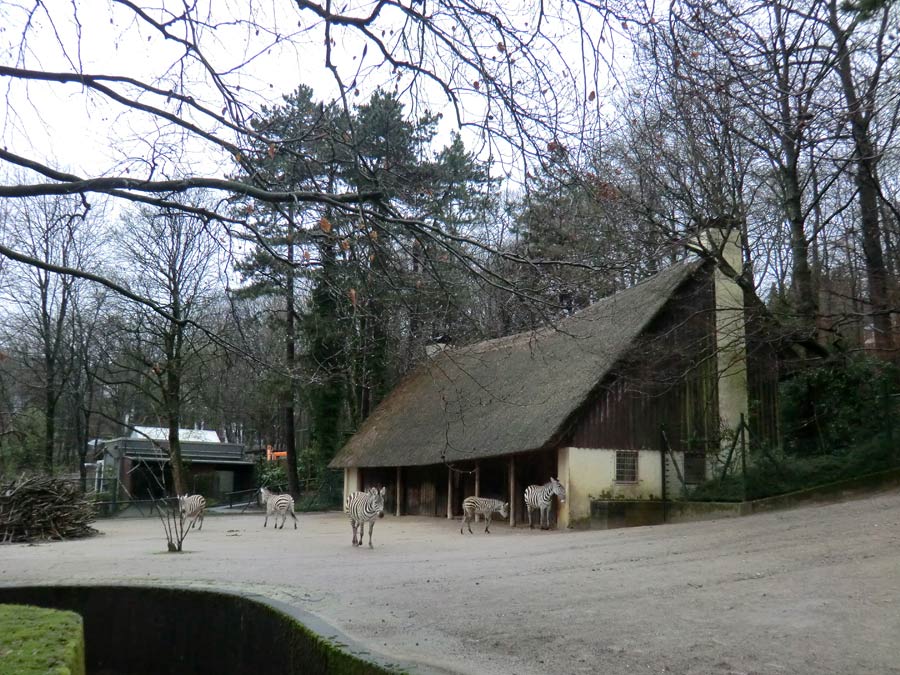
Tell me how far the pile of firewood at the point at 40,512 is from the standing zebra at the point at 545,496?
45.2 ft

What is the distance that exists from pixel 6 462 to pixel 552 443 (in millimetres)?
23719

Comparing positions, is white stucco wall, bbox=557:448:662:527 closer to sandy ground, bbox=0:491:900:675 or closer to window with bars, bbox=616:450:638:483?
window with bars, bbox=616:450:638:483

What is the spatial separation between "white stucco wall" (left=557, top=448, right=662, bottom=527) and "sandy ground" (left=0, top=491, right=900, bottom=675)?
235 centimetres

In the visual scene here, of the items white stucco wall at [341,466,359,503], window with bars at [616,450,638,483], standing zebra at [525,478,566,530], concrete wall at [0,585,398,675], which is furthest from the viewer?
white stucco wall at [341,466,359,503]

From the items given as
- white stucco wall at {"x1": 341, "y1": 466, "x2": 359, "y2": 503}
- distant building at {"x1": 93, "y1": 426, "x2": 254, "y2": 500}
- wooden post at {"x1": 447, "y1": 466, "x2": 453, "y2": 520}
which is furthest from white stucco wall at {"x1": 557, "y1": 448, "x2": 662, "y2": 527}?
distant building at {"x1": 93, "y1": 426, "x2": 254, "y2": 500}

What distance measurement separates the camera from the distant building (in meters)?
45.3

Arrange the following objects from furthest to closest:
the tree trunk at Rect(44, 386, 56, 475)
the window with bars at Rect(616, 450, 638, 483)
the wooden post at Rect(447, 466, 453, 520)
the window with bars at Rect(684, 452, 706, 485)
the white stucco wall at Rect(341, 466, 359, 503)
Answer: the tree trunk at Rect(44, 386, 56, 475), the white stucco wall at Rect(341, 466, 359, 503), the wooden post at Rect(447, 466, 453, 520), the window with bars at Rect(684, 452, 706, 485), the window with bars at Rect(616, 450, 638, 483)

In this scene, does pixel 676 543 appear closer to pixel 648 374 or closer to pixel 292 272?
pixel 648 374

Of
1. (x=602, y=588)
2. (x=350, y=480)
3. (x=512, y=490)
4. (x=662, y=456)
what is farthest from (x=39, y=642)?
(x=350, y=480)

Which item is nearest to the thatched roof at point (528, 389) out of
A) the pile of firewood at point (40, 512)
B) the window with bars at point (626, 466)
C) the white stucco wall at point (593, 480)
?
the white stucco wall at point (593, 480)

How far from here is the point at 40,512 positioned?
26.3 metres

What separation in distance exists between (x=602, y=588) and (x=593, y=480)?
13035 millimetres

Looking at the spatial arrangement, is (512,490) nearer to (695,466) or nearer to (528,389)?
(528,389)

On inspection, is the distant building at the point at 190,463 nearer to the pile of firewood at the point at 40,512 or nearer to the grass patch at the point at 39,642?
the pile of firewood at the point at 40,512
